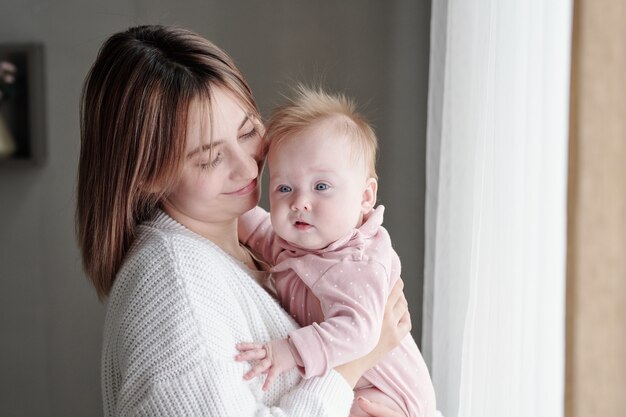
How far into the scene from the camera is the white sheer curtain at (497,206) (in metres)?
1.46

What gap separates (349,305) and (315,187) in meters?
0.24

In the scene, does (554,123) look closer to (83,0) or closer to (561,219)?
(561,219)

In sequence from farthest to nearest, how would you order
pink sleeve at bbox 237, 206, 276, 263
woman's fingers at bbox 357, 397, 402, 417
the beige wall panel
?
1. pink sleeve at bbox 237, 206, 276, 263
2. woman's fingers at bbox 357, 397, 402, 417
3. the beige wall panel

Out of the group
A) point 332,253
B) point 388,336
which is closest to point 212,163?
point 332,253

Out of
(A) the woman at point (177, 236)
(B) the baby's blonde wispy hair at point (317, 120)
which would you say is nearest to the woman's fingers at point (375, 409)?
(A) the woman at point (177, 236)

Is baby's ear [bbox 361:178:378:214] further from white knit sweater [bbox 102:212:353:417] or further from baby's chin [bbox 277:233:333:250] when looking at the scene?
white knit sweater [bbox 102:212:353:417]

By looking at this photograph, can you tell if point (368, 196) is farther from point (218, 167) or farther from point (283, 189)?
point (218, 167)

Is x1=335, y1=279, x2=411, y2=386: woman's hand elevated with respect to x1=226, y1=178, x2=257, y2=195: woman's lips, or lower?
lower

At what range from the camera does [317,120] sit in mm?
1442

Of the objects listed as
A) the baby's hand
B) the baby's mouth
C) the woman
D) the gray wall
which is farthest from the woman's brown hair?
the gray wall

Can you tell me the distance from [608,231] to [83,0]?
2.59m

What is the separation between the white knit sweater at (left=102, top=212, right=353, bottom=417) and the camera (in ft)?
3.81

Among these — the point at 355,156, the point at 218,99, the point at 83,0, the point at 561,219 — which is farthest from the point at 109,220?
the point at 83,0

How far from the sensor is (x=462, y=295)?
86.9 inches
